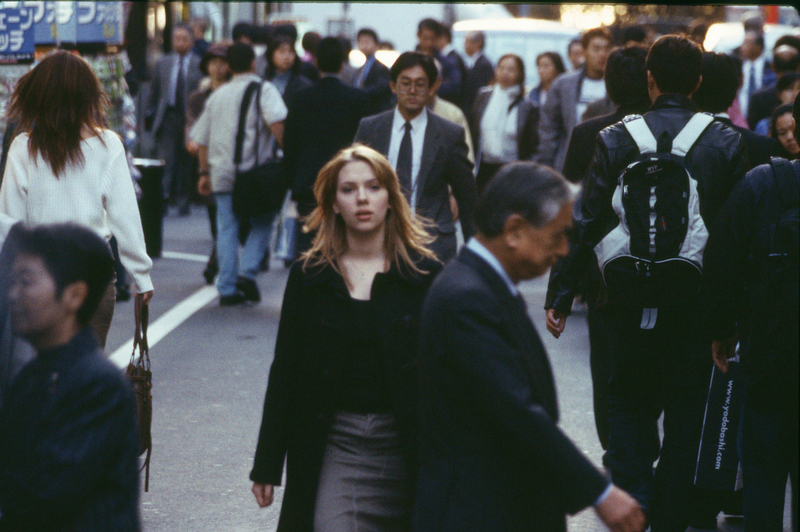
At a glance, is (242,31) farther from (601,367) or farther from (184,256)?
(601,367)

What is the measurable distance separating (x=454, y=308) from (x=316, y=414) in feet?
2.69

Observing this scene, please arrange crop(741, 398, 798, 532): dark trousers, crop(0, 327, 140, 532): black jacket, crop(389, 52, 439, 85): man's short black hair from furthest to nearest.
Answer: crop(389, 52, 439, 85): man's short black hair → crop(741, 398, 798, 532): dark trousers → crop(0, 327, 140, 532): black jacket

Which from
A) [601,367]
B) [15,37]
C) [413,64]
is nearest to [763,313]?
[601,367]

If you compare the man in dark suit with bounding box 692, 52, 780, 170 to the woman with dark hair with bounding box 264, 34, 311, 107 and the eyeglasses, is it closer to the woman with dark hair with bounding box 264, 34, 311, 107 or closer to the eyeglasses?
the eyeglasses

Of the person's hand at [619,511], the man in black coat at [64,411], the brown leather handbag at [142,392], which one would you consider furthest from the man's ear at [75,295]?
the brown leather handbag at [142,392]

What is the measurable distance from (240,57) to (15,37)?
2184 millimetres

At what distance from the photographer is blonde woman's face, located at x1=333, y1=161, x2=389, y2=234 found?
3662 mm

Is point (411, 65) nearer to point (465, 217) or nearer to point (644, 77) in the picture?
point (465, 217)

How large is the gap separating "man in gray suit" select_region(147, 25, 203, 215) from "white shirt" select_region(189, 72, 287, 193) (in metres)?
6.15

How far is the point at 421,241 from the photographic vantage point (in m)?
3.80

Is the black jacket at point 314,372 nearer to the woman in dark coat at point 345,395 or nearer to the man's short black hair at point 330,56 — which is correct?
the woman in dark coat at point 345,395

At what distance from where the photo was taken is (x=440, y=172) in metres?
6.53

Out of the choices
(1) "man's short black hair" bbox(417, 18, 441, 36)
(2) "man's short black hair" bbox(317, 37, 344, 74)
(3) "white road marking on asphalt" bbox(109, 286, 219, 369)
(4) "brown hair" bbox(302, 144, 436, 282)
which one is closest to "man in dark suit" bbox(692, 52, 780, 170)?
(4) "brown hair" bbox(302, 144, 436, 282)

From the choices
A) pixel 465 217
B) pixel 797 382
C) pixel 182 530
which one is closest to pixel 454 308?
pixel 797 382
